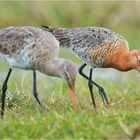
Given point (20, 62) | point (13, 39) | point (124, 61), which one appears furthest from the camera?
point (124, 61)

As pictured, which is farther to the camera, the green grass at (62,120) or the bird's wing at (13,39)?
the bird's wing at (13,39)

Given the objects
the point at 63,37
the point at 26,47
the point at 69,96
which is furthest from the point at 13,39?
the point at 69,96

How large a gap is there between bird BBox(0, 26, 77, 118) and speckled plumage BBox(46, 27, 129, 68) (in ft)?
4.81

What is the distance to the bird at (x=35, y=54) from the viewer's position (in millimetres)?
8508

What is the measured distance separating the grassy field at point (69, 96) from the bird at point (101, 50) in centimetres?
57

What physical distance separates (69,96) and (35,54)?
2.22m

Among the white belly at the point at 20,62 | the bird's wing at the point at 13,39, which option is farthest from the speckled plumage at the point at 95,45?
the white belly at the point at 20,62

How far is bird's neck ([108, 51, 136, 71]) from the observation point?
10094mm

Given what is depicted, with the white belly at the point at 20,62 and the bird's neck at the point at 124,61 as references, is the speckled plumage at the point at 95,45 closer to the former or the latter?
the bird's neck at the point at 124,61

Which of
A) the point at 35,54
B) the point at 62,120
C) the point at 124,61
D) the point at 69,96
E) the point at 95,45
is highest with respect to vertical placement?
the point at 35,54

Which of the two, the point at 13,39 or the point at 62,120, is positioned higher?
the point at 13,39

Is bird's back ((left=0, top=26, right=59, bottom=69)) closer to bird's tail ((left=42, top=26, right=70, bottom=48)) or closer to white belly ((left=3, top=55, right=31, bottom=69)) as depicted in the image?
white belly ((left=3, top=55, right=31, bottom=69))

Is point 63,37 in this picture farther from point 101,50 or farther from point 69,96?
point 69,96

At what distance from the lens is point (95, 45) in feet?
33.9
